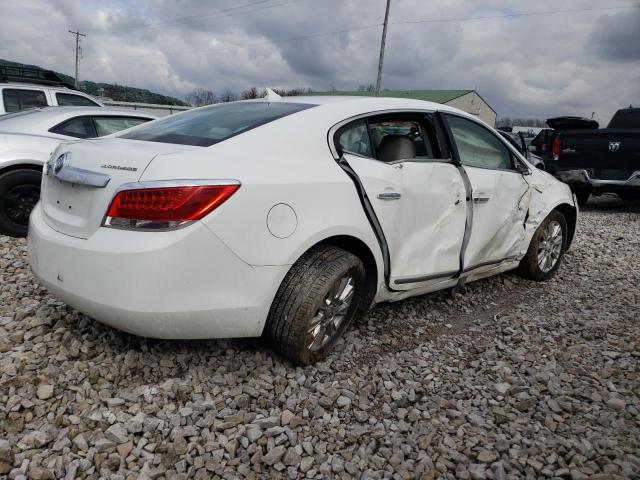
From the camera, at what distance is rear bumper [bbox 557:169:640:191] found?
7977mm

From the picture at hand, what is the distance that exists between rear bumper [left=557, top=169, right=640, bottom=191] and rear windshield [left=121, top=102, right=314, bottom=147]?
708 cm

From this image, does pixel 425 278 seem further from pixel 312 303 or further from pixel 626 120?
pixel 626 120

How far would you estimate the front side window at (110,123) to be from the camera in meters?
5.55

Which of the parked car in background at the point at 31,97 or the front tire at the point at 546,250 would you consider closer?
the front tire at the point at 546,250

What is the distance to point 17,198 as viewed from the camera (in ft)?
15.9

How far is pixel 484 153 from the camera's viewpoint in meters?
3.77

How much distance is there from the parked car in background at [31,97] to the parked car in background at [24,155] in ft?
7.59

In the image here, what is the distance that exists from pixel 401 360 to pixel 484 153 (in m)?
1.78

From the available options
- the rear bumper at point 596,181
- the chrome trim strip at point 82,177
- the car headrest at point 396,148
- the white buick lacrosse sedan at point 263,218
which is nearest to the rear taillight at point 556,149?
the rear bumper at point 596,181

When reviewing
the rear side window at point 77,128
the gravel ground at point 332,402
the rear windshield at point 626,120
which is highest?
the rear windshield at point 626,120

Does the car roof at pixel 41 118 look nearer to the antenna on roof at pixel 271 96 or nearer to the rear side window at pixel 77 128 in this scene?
the rear side window at pixel 77 128

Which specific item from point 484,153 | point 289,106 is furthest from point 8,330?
A: point 484,153

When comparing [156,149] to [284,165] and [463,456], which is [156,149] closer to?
[284,165]

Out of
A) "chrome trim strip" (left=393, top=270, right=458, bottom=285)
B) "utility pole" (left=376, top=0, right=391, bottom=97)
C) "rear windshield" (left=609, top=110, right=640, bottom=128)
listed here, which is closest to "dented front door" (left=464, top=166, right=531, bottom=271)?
"chrome trim strip" (left=393, top=270, right=458, bottom=285)
